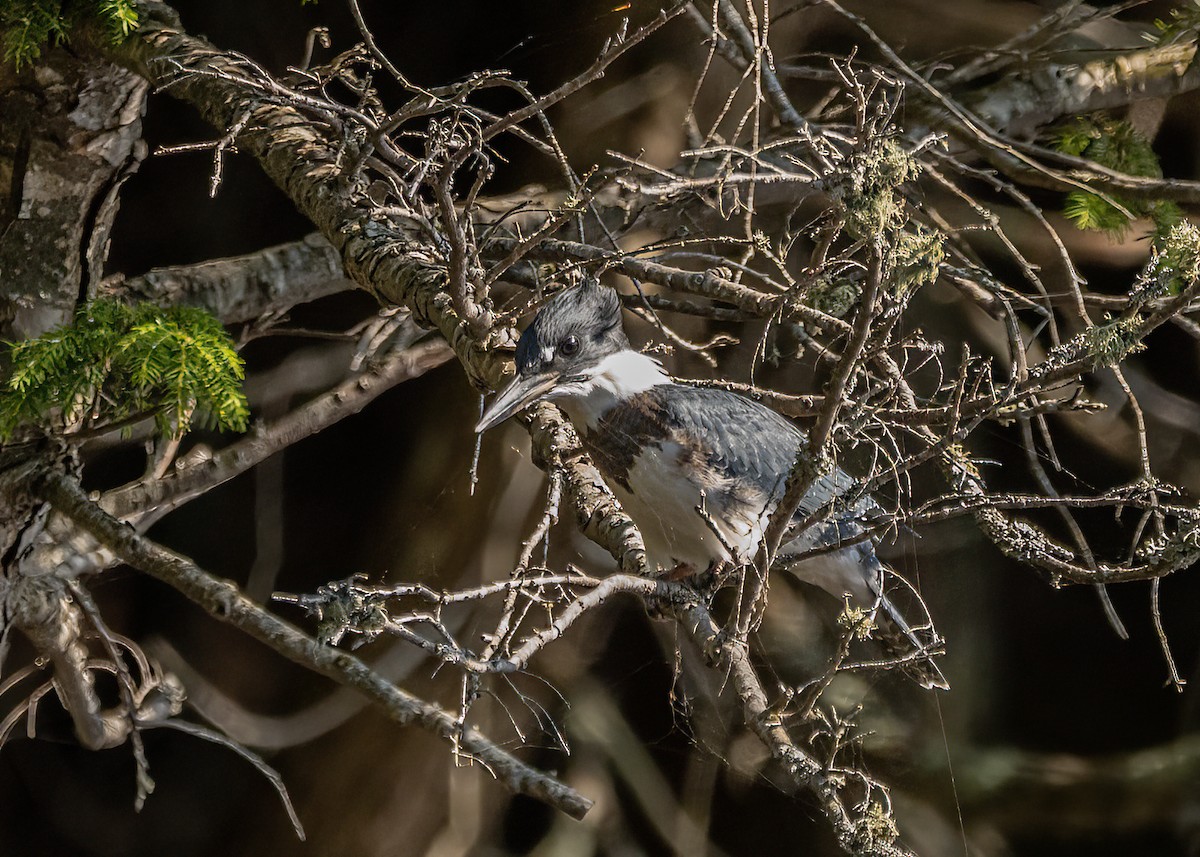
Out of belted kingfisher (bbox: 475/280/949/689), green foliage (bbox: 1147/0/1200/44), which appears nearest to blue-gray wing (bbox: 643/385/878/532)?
belted kingfisher (bbox: 475/280/949/689)

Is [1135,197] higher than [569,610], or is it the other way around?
[1135,197]

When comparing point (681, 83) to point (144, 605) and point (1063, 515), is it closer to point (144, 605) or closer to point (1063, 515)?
point (1063, 515)

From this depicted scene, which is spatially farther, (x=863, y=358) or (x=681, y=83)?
(x=681, y=83)

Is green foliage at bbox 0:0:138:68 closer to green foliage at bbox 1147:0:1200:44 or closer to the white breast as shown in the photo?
the white breast

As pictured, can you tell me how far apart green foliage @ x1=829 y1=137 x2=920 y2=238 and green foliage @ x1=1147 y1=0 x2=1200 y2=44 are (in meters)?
0.51

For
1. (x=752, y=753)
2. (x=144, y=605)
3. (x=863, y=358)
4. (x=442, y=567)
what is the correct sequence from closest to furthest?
(x=863, y=358) → (x=752, y=753) → (x=442, y=567) → (x=144, y=605)

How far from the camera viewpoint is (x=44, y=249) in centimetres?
94

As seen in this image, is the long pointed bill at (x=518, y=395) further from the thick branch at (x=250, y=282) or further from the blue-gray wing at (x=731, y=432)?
the thick branch at (x=250, y=282)

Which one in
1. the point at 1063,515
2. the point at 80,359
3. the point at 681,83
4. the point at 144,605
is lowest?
the point at 144,605

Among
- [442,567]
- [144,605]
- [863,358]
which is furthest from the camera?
[144,605]

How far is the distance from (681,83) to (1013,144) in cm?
31

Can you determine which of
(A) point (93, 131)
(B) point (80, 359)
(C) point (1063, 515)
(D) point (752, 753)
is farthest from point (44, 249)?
(C) point (1063, 515)

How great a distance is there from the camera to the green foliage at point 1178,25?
2.56ft

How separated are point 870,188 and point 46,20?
0.79m
